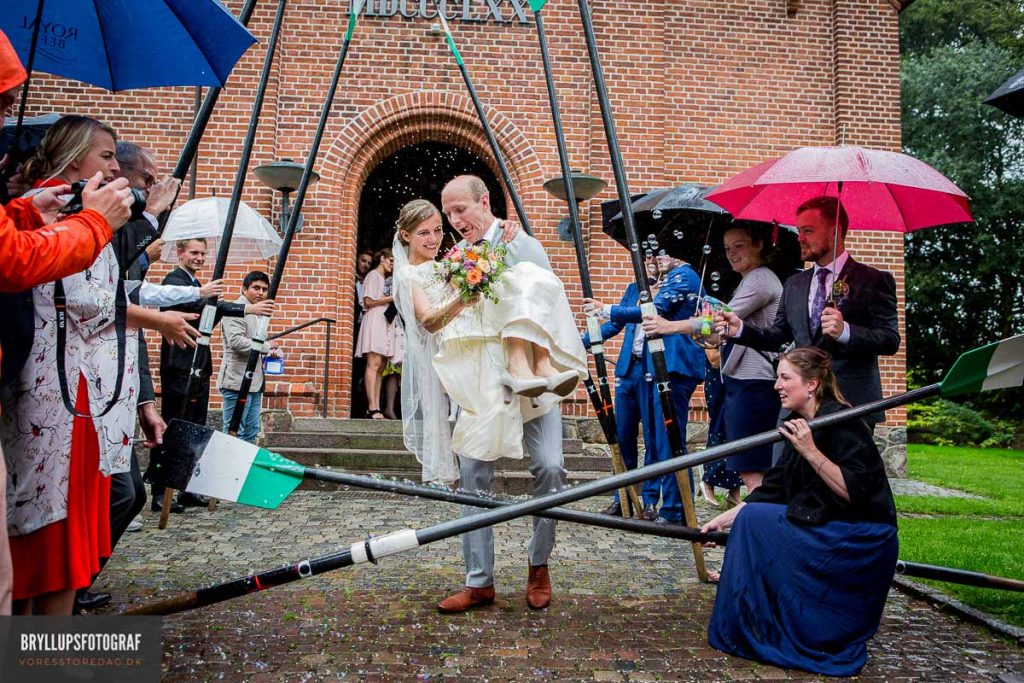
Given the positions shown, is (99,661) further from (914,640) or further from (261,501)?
(914,640)

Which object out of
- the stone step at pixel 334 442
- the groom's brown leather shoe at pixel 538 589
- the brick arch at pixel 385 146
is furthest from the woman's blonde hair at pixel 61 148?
the brick arch at pixel 385 146

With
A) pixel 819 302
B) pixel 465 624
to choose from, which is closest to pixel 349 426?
pixel 465 624

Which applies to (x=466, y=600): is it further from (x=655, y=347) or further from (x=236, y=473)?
(x=655, y=347)

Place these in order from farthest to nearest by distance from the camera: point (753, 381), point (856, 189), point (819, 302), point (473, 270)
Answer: point (753, 381) → point (856, 189) → point (819, 302) → point (473, 270)

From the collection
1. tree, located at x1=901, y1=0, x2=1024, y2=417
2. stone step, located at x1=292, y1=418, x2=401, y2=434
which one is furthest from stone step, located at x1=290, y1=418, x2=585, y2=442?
tree, located at x1=901, y1=0, x2=1024, y2=417

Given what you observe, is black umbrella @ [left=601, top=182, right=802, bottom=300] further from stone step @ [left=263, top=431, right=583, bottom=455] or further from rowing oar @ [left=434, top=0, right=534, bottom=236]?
stone step @ [left=263, top=431, right=583, bottom=455]

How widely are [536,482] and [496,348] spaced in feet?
2.18

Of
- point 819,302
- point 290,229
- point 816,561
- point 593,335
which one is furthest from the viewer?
point 593,335

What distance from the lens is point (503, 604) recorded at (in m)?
Answer: 4.07

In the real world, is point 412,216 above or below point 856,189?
below

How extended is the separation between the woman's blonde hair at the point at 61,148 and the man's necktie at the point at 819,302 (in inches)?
128

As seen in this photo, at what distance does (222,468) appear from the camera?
3.52 m

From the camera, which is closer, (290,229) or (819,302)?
(819,302)

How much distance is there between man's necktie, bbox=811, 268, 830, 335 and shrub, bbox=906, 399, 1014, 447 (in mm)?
17269
